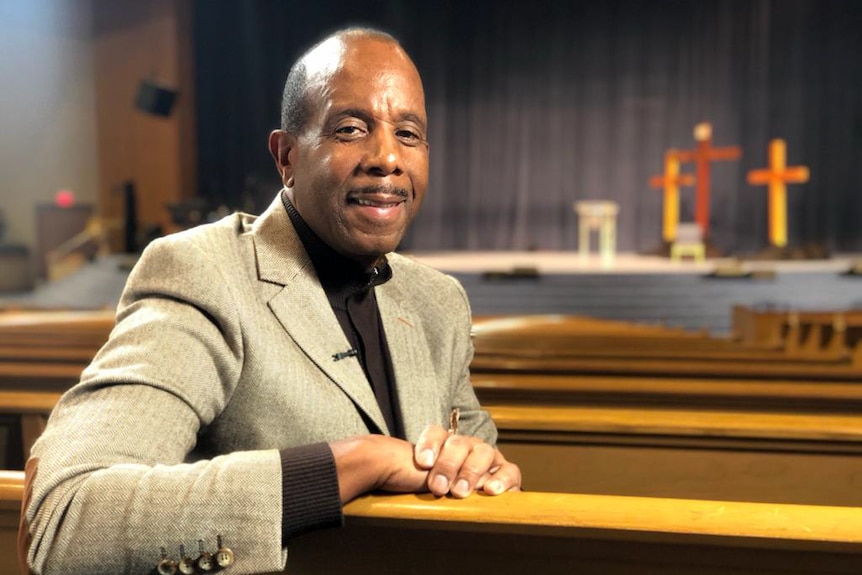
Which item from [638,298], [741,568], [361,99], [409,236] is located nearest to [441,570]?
[741,568]

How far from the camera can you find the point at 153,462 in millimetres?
905

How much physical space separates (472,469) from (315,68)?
2.05ft

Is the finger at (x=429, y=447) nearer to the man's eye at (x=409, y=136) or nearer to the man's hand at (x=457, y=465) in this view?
the man's hand at (x=457, y=465)

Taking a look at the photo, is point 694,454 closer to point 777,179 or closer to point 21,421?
point 21,421

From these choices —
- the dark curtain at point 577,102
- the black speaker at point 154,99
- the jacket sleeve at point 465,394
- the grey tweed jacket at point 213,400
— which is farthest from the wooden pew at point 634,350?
the dark curtain at point 577,102

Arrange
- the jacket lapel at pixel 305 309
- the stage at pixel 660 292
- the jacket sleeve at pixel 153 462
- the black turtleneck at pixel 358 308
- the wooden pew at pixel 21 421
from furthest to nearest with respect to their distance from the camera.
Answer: the stage at pixel 660 292 < the wooden pew at pixel 21 421 < the black turtleneck at pixel 358 308 < the jacket lapel at pixel 305 309 < the jacket sleeve at pixel 153 462

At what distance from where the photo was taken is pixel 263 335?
3.51 feet

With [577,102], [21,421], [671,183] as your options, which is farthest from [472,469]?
[577,102]

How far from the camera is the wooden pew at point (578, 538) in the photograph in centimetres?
82

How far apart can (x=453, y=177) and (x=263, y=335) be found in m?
11.0

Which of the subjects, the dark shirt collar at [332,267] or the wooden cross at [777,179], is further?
the wooden cross at [777,179]

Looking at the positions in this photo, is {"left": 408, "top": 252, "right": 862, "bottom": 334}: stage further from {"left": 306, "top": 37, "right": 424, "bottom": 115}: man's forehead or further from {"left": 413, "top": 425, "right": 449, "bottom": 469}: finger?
{"left": 413, "top": 425, "right": 449, "bottom": 469}: finger

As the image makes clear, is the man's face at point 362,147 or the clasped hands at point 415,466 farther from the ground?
the man's face at point 362,147

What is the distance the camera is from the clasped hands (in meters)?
0.89
